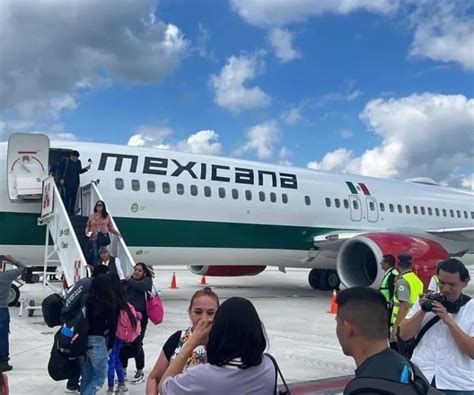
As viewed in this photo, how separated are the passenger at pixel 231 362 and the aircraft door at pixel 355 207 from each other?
1253 centimetres

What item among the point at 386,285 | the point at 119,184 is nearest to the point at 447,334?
the point at 386,285

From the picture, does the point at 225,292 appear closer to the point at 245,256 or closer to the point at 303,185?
the point at 245,256

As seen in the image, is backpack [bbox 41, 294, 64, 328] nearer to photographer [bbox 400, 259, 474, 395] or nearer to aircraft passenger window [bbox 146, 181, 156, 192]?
photographer [bbox 400, 259, 474, 395]

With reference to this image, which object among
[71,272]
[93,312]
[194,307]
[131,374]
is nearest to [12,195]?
[71,272]

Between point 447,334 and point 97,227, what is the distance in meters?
6.31

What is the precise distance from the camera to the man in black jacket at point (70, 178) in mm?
9555

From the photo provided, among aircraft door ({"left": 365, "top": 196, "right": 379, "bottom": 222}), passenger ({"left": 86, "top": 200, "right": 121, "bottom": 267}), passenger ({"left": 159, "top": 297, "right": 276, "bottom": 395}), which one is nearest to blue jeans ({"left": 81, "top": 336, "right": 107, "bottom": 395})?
passenger ({"left": 159, "top": 297, "right": 276, "bottom": 395})

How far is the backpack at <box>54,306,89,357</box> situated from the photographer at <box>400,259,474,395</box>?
222cm

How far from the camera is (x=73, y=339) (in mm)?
3945

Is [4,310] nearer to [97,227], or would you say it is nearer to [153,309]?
[153,309]

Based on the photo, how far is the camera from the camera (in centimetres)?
285

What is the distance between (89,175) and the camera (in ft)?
33.6

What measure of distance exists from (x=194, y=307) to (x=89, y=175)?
809 centimetres

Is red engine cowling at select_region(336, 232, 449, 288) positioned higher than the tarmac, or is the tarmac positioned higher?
red engine cowling at select_region(336, 232, 449, 288)
